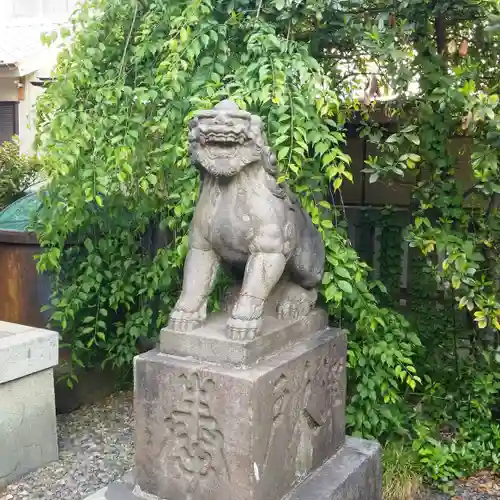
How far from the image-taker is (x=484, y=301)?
10.9 ft

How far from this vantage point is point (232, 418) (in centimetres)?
241

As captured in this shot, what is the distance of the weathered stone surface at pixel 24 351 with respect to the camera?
11.5 feet

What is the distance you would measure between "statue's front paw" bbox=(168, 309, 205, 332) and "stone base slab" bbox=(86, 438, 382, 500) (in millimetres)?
649

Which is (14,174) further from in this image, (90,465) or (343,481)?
(343,481)

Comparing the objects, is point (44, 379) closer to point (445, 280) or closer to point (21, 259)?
point (21, 259)

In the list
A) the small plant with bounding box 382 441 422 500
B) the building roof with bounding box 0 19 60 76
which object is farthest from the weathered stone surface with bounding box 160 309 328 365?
the building roof with bounding box 0 19 60 76

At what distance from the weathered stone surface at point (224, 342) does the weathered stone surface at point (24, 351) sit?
1305 mm

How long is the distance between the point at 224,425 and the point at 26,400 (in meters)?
1.72

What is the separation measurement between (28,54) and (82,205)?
661cm

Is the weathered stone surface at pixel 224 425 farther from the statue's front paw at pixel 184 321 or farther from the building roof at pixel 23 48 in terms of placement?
the building roof at pixel 23 48

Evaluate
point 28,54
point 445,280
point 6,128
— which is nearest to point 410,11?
point 445,280

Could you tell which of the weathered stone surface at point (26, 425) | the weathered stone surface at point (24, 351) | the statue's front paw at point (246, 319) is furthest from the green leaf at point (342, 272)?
the weathered stone surface at point (26, 425)

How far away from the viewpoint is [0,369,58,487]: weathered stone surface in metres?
3.56

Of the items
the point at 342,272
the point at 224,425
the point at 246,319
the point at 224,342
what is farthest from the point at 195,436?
the point at 342,272
